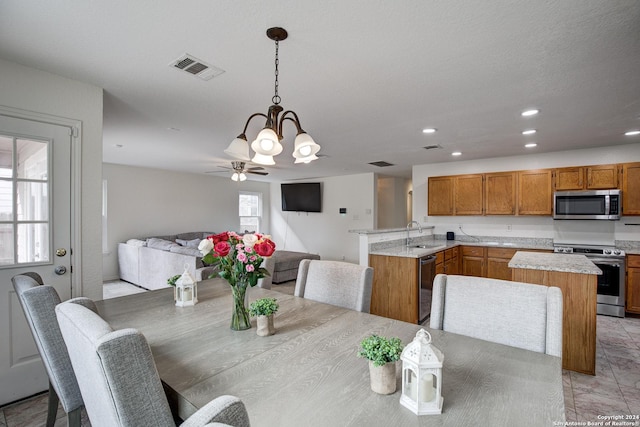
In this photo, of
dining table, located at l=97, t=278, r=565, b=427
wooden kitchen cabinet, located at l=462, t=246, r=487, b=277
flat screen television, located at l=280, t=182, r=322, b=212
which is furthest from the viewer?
flat screen television, located at l=280, t=182, r=322, b=212

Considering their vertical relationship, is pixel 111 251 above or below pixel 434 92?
below

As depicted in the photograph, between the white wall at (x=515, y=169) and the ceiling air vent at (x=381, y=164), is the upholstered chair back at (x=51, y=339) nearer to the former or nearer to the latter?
the ceiling air vent at (x=381, y=164)

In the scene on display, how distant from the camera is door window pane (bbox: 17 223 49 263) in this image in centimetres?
213

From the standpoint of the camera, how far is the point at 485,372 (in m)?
1.02

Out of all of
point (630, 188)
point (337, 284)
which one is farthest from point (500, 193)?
point (337, 284)

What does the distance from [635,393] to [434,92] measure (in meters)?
2.72

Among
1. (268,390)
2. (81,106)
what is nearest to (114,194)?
(81,106)

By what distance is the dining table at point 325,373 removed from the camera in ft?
2.66

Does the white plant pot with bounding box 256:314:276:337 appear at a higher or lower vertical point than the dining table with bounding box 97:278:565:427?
higher

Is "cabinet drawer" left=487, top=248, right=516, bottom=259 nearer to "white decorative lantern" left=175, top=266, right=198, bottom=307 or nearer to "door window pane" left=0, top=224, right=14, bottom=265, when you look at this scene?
"white decorative lantern" left=175, top=266, right=198, bottom=307

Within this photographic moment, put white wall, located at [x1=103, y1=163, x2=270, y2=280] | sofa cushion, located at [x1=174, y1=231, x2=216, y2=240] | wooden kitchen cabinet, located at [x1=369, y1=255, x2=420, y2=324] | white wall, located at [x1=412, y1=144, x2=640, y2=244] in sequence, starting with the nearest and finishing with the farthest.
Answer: wooden kitchen cabinet, located at [x1=369, y1=255, x2=420, y2=324] < white wall, located at [x1=412, y1=144, x2=640, y2=244] < white wall, located at [x1=103, y1=163, x2=270, y2=280] < sofa cushion, located at [x1=174, y1=231, x2=216, y2=240]

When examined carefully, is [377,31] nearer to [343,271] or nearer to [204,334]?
[343,271]

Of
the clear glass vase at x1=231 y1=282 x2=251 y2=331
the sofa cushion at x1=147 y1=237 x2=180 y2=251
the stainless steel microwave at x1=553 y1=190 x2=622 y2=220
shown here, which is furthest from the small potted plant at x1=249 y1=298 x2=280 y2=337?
the stainless steel microwave at x1=553 y1=190 x2=622 y2=220

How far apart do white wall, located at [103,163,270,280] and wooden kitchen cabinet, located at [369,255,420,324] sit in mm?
5085
